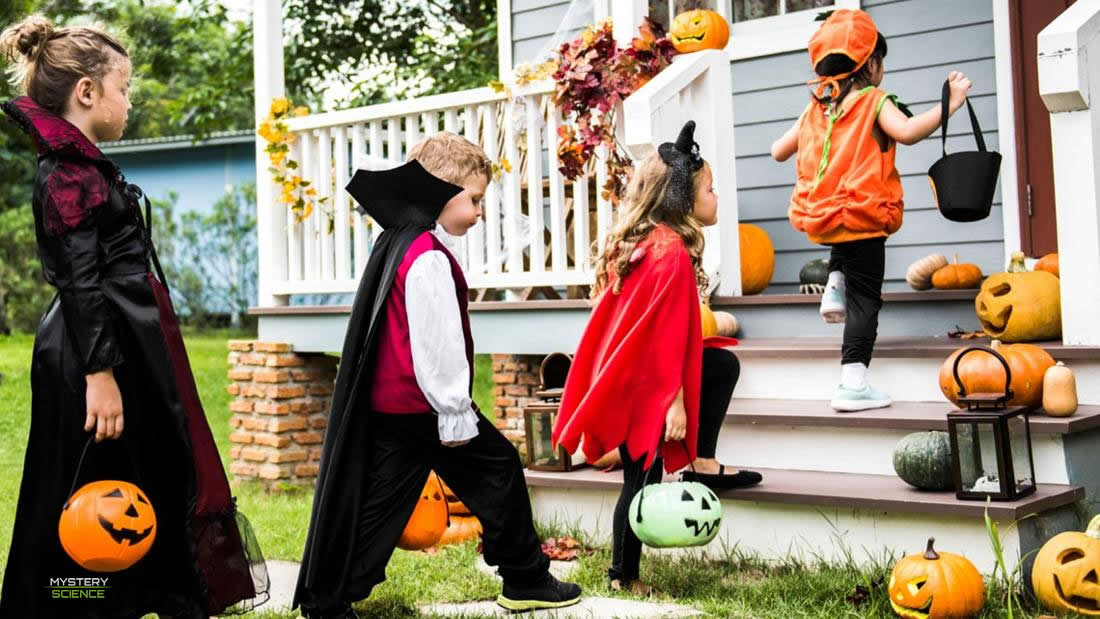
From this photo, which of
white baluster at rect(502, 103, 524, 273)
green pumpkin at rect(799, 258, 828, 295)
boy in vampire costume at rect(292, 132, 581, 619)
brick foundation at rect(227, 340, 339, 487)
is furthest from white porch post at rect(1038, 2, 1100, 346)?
brick foundation at rect(227, 340, 339, 487)

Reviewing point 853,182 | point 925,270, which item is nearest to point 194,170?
point 925,270

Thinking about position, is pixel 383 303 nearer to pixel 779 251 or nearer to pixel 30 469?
pixel 30 469

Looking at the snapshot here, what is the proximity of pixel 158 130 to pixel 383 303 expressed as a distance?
2887cm

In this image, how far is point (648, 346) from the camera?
382cm

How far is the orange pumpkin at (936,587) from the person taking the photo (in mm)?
3352

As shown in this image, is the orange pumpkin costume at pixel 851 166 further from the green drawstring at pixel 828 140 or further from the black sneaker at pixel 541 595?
the black sneaker at pixel 541 595

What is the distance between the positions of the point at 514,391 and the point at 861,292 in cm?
341

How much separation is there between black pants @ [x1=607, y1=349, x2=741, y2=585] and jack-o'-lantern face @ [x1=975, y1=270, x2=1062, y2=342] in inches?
48.9

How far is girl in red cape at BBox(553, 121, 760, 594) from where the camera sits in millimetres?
3791

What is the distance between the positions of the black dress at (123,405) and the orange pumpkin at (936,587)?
1.81 m

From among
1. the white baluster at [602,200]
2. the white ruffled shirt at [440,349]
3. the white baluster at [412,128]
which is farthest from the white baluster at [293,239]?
the white ruffled shirt at [440,349]

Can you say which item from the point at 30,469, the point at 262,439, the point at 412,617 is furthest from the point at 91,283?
the point at 262,439

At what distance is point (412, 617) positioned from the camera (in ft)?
12.3

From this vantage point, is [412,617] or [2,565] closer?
[412,617]
